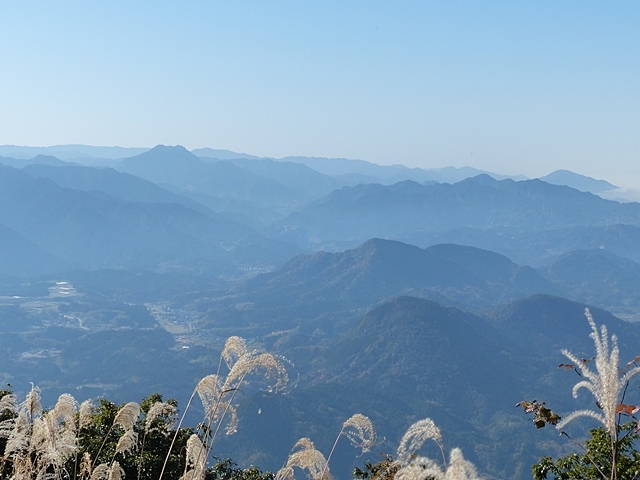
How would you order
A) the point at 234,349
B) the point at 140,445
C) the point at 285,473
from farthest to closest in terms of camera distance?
the point at 140,445 < the point at 285,473 < the point at 234,349

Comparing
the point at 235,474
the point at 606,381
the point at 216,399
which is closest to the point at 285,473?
the point at 216,399

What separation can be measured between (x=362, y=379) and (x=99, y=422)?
601 feet

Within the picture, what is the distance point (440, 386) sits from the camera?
196750 mm

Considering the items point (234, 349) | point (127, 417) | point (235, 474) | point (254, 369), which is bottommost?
point (235, 474)

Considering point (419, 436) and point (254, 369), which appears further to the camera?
point (254, 369)

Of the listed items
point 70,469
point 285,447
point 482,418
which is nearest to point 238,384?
point 70,469

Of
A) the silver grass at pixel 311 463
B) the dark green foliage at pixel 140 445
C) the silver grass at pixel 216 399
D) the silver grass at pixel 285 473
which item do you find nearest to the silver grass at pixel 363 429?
the silver grass at pixel 311 463

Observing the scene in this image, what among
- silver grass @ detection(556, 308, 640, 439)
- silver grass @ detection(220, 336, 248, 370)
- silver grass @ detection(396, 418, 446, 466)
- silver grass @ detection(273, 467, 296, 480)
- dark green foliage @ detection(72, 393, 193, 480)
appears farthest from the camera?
dark green foliage @ detection(72, 393, 193, 480)

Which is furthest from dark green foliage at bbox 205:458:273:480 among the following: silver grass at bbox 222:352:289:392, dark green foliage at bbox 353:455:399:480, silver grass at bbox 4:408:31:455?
silver grass at bbox 222:352:289:392

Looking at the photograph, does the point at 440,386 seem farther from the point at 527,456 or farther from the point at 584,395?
the point at 527,456

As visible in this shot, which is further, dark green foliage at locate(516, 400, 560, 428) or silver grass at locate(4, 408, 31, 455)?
dark green foliage at locate(516, 400, 560, 428)

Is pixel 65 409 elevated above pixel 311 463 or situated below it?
above

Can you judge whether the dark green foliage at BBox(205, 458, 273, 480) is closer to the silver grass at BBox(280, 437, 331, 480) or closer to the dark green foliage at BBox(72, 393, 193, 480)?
the dark green foliage at BBox(72, 393, 193, 480)

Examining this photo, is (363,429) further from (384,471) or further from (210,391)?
(384,471)
